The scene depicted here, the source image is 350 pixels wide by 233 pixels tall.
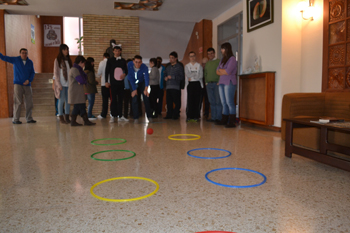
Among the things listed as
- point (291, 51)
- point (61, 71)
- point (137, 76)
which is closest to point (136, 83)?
point (137, 76)

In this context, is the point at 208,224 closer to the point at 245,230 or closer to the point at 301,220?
the point at 245,230

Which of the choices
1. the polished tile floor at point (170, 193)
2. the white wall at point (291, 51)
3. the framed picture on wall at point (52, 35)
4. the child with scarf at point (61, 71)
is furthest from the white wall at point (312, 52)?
the framed picture on wall at point (52, 35)

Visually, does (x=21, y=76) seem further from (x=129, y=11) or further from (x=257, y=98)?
(x=257, y=98)

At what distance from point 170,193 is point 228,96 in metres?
3.59

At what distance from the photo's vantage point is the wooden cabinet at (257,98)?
4828mm

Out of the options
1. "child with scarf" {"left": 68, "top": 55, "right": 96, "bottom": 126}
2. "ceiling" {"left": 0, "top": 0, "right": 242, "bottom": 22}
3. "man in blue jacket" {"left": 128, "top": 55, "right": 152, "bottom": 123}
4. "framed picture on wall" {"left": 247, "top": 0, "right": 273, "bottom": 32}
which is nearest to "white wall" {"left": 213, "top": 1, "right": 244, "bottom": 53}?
"ceiling" {"left": 0, "top": 0, "right": 242, "bottom": 22}

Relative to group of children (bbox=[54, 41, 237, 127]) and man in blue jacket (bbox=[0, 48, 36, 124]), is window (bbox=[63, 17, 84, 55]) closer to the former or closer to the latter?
group of children (bbox=[54, 41, 237, 127])

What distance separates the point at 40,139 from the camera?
407 centimetres

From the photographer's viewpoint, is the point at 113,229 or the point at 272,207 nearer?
the point at 113,229

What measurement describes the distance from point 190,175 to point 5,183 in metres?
1.45

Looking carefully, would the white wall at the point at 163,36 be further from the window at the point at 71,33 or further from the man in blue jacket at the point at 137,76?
the man in blue jacket at the point at 137,76

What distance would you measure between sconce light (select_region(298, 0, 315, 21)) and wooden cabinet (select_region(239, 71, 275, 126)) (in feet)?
3.44

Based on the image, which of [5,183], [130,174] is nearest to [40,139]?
[5,183]

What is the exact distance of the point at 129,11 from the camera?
8336 millimetres
